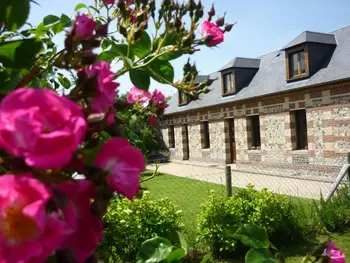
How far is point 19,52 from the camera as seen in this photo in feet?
2.31

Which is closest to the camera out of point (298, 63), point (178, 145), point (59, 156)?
point (59, 156)

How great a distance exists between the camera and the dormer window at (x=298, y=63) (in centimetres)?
1440

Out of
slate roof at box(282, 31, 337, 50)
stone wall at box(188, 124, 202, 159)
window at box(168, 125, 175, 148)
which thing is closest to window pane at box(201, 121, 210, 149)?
stone wall at box(188, 124, 202, 159)

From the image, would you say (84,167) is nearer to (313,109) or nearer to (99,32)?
(99,32)

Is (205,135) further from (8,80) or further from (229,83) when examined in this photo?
(8,80)

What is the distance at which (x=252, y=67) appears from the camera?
18562 millimetres

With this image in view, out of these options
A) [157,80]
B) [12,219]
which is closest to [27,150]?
[12,219]

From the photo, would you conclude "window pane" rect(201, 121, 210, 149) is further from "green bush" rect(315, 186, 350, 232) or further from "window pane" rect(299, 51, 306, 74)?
"green bush" rect(315, 186, 350, 232)

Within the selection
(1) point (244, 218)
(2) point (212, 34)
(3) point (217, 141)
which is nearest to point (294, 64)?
(3) point (217, 141)

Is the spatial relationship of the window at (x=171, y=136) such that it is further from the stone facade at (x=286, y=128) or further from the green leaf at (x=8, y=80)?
the green leaf at (x=8, y=80)

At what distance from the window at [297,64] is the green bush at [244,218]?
896 cm

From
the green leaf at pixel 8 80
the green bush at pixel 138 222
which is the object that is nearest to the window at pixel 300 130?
the green bush at pixel 138 222

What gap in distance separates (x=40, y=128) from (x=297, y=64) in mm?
15575

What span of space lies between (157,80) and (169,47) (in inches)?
3.9
